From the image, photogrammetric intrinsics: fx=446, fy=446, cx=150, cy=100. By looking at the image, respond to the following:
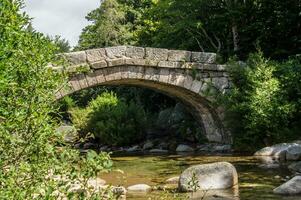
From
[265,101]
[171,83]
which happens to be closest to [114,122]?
[171,83]

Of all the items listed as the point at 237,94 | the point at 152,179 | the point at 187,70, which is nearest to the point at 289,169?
the point at 152,179

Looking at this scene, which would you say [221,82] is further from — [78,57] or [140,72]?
[78,57]

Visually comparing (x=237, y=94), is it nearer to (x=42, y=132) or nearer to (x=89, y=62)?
(x=89, y=62)

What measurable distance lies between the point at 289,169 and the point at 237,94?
397 centimetres

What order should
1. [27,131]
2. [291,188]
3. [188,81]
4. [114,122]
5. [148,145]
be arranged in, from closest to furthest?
[27,131]
[291,188]
[188,81]
[148,145]
[114,122]

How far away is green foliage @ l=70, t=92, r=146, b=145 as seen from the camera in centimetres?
1712

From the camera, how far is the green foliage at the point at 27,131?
2.18 metres

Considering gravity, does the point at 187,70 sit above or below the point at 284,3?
below

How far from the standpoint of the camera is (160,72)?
1284 centimetres

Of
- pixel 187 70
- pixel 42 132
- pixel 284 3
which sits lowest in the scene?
pixel 42 132

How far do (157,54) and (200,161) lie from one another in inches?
130

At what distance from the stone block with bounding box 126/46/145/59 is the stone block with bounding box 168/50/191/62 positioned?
2.70ft

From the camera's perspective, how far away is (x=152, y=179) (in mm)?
8961

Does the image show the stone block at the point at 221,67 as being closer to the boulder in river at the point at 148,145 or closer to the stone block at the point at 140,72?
the stone block at the point at 140,72
